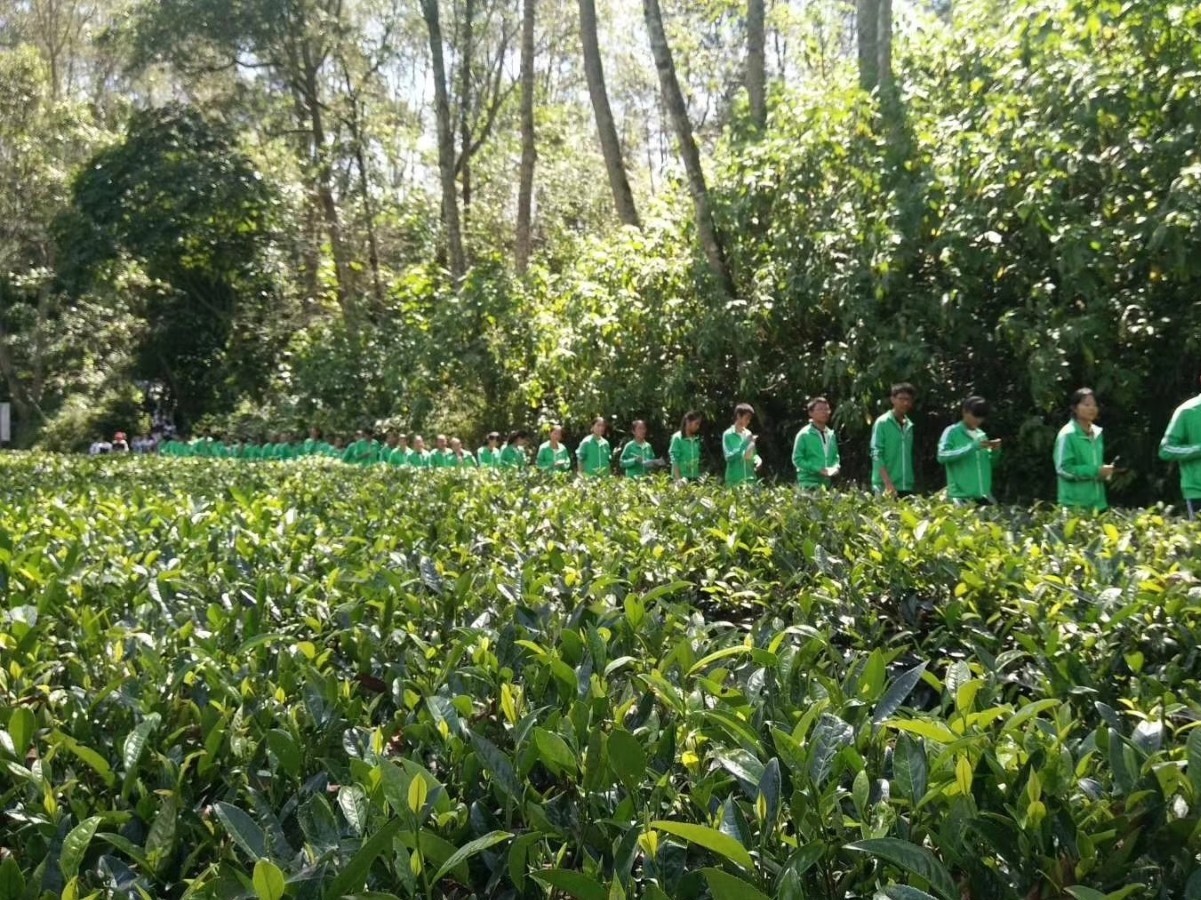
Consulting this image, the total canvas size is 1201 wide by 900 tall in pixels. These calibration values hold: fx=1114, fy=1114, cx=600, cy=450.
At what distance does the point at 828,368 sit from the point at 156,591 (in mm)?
8436

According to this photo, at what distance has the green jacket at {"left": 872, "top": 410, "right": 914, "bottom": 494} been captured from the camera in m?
8.86

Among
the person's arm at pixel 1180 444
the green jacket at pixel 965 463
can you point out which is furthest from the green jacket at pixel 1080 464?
the green jacket at pixel 965 463

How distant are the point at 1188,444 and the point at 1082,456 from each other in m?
0.65

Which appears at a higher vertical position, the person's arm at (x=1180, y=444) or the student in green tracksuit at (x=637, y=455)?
the person's arm at (x=1180, y=444)

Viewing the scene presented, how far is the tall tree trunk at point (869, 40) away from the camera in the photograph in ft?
40.1

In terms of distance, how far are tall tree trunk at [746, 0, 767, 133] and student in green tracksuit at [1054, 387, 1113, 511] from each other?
6823mm

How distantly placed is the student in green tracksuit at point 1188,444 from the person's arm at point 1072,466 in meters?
0.45

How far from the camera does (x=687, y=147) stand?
1243 centimetres

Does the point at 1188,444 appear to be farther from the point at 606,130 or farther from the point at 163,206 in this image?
the point at 163,206

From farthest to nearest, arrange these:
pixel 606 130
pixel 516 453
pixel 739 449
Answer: pixel 606 130, pixel 516 453, pixel 739 449

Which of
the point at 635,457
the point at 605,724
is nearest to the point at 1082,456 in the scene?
the point at 635,457

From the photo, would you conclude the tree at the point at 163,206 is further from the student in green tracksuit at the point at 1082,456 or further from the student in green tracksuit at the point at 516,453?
the student in green tracksuit at the point at 1082,456

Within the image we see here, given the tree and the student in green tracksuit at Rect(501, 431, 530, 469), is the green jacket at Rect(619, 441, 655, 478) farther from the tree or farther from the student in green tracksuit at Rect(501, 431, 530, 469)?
the tree

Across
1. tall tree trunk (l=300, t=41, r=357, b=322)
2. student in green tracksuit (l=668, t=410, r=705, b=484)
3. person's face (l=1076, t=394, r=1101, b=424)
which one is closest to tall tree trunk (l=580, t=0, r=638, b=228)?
student in green tracksuit (l=668, t=410, r=705, b=484)
